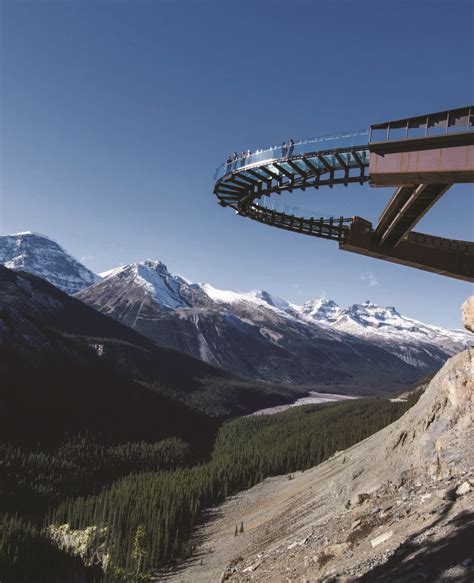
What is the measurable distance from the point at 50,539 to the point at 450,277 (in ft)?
282

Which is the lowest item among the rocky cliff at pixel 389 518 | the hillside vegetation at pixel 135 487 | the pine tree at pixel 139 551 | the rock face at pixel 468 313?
the hillside vegetation at pixel 135 487

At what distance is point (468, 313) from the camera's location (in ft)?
134

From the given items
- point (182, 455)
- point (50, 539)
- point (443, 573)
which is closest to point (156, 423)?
point (182, 455)

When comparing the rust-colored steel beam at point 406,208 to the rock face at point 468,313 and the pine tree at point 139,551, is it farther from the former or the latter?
the pine tree at point 139,551

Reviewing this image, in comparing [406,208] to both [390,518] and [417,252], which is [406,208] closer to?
[417,252]

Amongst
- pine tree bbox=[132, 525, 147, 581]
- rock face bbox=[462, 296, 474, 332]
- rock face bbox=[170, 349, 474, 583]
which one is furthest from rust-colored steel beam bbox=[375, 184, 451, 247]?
pine tree bbox=[132, 525, 147, 581]

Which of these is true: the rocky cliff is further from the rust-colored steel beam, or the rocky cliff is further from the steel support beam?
the rust-colored steel beam

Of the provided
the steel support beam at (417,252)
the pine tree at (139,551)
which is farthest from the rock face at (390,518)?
the steel support beam at (417,252)

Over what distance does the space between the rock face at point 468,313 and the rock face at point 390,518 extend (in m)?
2.82

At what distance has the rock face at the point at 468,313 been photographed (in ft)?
132

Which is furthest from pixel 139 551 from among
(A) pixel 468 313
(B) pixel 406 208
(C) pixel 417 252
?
(B) pixel 406 208

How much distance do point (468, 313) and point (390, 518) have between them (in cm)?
2304

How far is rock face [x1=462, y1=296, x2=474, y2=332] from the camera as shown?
40.3m

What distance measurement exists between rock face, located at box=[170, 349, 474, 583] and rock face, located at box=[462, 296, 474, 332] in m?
2.82
